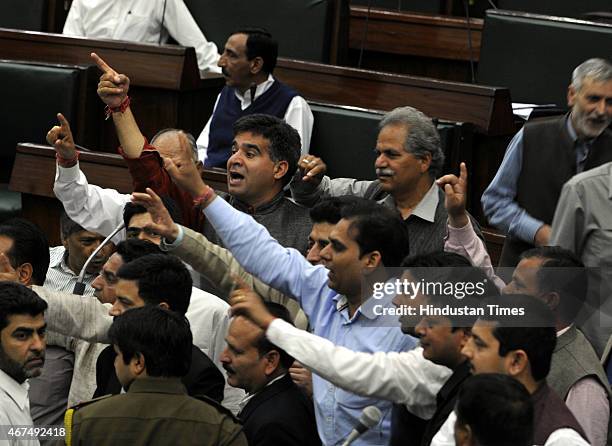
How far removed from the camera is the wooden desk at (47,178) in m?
2.94

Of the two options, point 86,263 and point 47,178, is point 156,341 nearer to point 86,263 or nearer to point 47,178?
point 86,263

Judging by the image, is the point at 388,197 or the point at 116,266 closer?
the point at 116,266

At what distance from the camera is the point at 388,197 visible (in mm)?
2277

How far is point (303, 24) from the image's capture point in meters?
3.59

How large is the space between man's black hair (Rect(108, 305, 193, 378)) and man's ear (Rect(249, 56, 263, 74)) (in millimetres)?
1337

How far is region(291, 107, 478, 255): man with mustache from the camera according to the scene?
221cm

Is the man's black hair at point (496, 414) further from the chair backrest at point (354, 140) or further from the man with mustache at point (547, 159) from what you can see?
the chair backrest at point (354, 140)

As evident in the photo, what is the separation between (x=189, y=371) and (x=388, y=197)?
1.77 ft

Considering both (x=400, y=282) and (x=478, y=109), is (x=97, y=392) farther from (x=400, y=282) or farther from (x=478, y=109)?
(x=478, y=109)

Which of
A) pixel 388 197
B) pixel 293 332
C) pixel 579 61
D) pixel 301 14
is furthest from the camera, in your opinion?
pixel 301 14

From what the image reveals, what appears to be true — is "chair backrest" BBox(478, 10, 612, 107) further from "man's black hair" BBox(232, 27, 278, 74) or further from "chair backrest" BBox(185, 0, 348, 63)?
"man's black hair" BBox(232, 27, 278, 74)

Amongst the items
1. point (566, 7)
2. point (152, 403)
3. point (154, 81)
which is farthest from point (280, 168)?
point (566, 7)

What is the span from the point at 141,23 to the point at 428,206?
165 centimetres

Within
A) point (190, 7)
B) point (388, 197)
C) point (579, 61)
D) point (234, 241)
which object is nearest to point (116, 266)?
point (234, 241)
